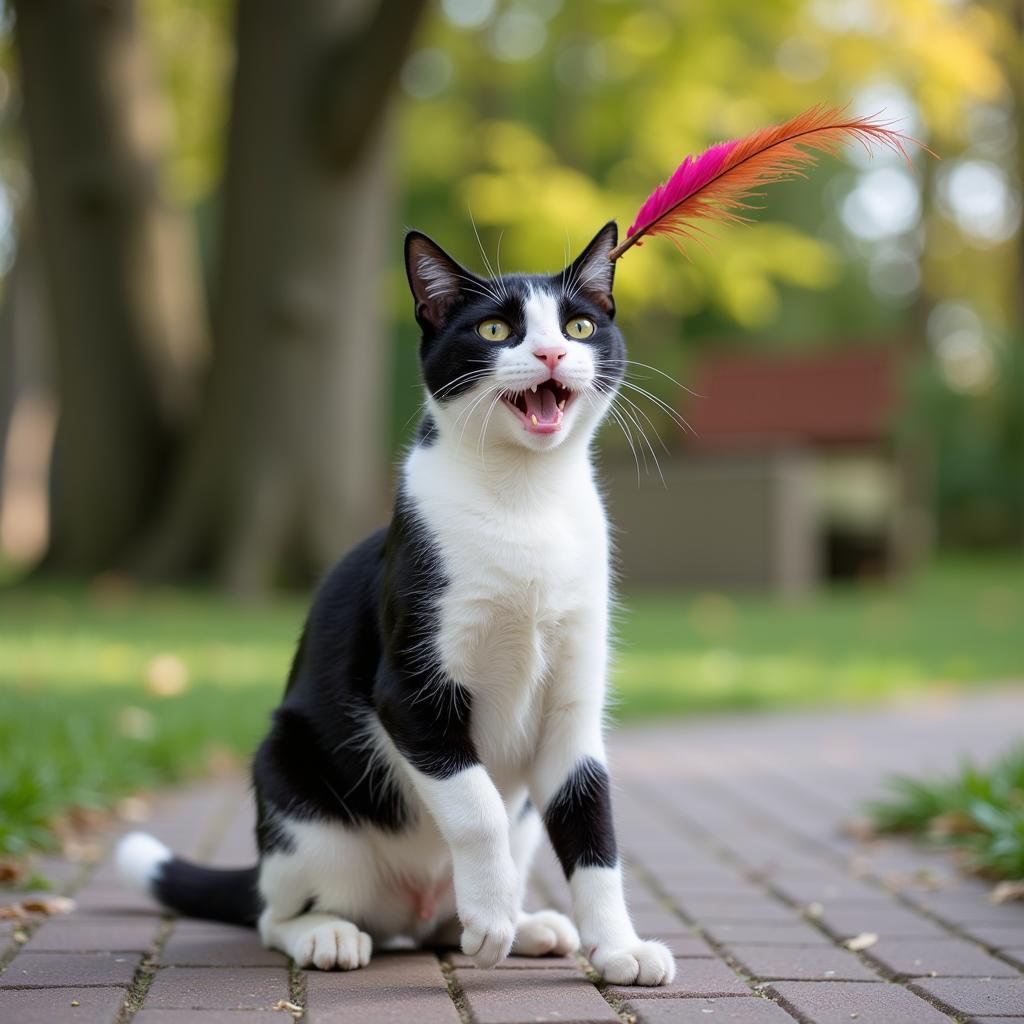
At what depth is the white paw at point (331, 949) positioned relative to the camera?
2.73m

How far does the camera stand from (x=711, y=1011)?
2.46 metres

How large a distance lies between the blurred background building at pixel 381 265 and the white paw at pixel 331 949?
4.86 m

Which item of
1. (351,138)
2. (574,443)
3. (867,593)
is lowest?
(867,593)

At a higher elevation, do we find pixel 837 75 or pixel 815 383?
pixel 837 75

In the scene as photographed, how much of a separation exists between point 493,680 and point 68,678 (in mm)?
4583

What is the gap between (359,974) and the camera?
8.91 ft

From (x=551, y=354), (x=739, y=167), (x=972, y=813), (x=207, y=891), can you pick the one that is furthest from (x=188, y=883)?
(x=972, y=813)

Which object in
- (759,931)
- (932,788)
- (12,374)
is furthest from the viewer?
(12,374)

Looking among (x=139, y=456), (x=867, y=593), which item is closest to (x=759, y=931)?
(x=139, y=456)

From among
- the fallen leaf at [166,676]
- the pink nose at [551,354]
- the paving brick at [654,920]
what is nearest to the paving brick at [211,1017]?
the paving brick at [654,920]

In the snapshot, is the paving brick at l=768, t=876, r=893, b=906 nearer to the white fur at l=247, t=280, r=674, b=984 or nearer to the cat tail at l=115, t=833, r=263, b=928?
the white fur at l=247, t=280, r=674, b=984

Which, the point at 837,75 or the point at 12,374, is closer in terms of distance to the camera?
the point at 837,75

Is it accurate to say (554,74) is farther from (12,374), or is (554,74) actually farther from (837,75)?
(12,374)

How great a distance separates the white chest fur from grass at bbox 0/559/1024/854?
0.59m
